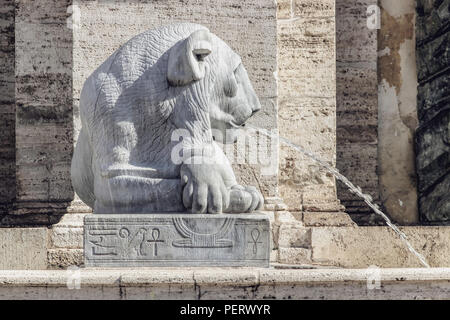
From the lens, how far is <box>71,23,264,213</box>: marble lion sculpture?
23.3 ft

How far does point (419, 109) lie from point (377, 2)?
1.16 meters

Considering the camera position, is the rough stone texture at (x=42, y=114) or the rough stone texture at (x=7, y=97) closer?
the rough stone texture at (x=42, y=114)

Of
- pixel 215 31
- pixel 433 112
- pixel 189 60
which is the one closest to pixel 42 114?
pixel 215 31

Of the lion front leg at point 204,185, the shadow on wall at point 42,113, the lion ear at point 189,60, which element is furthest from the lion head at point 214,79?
the shadow on wall at point 42,113

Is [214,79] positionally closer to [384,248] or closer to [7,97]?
[384,248]

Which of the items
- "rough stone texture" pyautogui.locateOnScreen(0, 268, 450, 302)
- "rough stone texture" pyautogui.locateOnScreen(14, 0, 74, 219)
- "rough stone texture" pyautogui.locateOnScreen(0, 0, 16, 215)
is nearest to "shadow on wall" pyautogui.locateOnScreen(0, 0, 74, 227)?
"rough stone texture" pyautogui.locateOnScreen(14, 0, 74, 219)

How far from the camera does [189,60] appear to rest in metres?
7.08

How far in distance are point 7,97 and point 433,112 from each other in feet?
13.8

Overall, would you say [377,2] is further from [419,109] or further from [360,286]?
[360,286]

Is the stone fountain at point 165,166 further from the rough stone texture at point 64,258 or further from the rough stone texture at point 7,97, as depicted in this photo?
the rough stone texture at point 7,97

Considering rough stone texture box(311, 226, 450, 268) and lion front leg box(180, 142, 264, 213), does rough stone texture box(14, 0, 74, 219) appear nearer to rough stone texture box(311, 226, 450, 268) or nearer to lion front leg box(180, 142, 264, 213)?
rough stone texture box(311, 226, 450, 268)

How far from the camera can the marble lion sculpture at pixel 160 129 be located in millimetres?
7113

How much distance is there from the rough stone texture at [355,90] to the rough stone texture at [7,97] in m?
3.19

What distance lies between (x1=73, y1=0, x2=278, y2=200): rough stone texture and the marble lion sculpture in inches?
116
